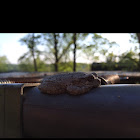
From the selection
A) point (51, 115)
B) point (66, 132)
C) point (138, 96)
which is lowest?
point (66, 132)

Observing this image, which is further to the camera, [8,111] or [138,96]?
[8,111]

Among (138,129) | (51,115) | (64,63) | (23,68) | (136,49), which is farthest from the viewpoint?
(23,68)

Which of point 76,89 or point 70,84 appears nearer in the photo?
point 76,89

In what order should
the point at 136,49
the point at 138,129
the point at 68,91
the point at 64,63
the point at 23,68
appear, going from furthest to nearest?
the point at 23,68 < the point at 64,63 < the point at 136,49 < the point at 68,91 < the point at 138,129

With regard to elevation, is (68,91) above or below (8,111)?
above

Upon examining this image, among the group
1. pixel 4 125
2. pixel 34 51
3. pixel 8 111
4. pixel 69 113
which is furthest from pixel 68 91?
pixel 34 51

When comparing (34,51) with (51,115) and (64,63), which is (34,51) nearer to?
(64,63)

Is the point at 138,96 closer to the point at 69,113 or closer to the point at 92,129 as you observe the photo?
the point at 92,129

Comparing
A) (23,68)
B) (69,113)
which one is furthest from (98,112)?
(23,68)
